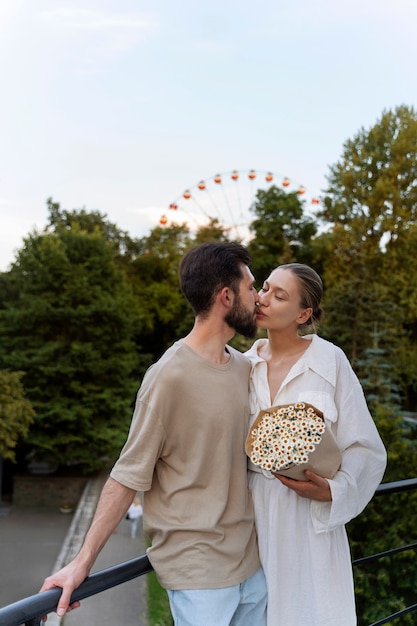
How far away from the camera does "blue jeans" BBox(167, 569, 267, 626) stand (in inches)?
76.4

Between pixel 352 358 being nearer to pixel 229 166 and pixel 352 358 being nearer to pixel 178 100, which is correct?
pixel 178 100

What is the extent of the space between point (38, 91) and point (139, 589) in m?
18.2

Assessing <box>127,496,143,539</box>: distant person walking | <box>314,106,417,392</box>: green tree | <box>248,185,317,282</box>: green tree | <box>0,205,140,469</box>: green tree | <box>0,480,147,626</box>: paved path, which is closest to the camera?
<box>0,480,147,626</box>: paved path

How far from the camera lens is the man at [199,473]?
1949 mm

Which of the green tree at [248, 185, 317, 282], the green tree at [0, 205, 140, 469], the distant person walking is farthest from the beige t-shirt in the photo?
the green tree at [248, 185, 317, 282]

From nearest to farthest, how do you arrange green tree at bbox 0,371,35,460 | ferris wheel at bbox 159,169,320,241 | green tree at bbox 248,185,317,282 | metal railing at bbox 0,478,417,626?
metal railing at bbox 0,478,417,626
green tree at bbox 0,371,35,460
ferris wheel at bbox 159,169,320,241
green tree at bbox 248,185,317,282

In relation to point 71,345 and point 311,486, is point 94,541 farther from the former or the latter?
point 71,345


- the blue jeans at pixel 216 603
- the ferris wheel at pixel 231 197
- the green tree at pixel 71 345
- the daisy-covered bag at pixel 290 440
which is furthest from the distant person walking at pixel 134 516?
the daisy-covered bag at pixel 290 440

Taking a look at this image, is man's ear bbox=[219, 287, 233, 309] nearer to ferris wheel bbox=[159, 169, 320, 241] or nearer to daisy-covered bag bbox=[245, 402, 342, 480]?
daisy-covered bag bbox=[245, 402, 342, 480]

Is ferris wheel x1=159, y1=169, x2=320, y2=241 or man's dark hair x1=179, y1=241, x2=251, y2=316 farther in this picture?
ferris wheel x1=159, y1=169, x2=320, y2=241

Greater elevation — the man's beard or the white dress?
the man's beard

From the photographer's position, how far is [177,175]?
37875 mm

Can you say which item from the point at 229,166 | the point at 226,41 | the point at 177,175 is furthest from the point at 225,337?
the point at 177,175

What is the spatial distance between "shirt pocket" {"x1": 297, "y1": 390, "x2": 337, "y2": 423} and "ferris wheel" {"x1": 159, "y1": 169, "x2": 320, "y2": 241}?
29.1 metres
